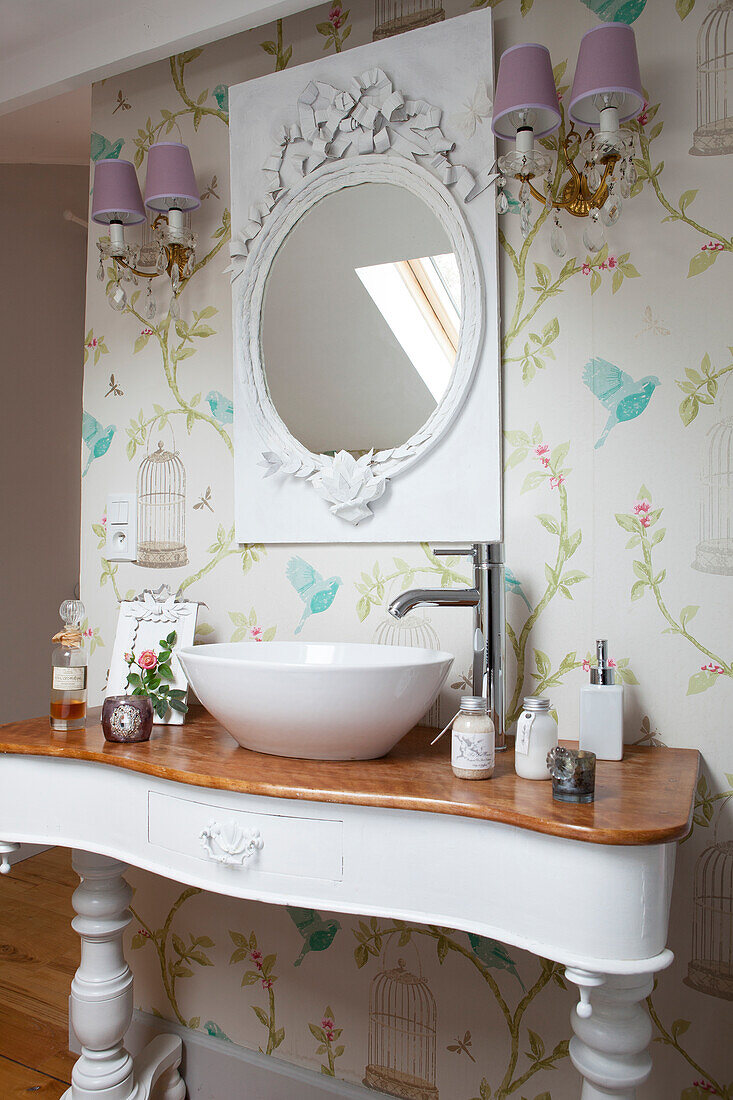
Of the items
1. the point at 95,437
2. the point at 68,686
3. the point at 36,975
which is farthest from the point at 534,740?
the point at 36,975

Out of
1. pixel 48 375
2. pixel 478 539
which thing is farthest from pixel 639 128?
pixel 48 375

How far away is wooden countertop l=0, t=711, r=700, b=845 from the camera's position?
3.18 ft

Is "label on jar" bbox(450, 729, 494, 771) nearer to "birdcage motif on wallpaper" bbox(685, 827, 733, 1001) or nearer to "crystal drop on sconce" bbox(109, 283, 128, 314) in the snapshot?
"birdcage motif on wallpaper" bbox(685, 827, 733, 1001)

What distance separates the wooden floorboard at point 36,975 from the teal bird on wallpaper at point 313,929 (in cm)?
65

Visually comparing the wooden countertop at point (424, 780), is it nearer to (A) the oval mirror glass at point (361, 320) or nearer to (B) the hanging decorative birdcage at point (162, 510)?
(B) the hanging decorative birdcage at point (162, 510)

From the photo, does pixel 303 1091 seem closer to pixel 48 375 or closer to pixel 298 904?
pixel 298 904

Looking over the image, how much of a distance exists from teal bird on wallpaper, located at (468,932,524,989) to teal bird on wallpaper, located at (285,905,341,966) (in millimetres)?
302

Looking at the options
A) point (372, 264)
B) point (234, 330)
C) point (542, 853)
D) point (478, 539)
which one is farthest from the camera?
point (234, 330)

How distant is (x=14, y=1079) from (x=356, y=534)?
144 cm

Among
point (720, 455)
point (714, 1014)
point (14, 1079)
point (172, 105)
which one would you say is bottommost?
point (14, 1079)

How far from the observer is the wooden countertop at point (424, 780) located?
97cm

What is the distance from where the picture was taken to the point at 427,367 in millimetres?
1567

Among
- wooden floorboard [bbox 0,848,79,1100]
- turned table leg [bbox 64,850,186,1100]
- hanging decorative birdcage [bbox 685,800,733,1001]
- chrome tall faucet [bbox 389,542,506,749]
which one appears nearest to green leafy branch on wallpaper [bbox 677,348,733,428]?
chrome tall faucet [bbox 389,542,506,749]

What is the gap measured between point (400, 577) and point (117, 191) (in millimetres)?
1050
